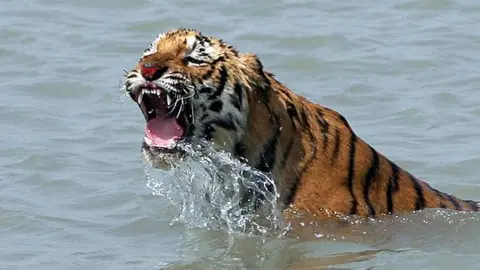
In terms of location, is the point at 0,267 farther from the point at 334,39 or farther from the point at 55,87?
the point at 334,39

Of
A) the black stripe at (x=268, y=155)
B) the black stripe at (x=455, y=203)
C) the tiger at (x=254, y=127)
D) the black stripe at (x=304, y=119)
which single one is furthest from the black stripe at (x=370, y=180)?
the black stripe at (x=455, y=203)

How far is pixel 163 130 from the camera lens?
237 inches

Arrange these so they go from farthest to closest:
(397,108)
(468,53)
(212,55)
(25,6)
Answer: (25,6)
(468,53)
(397,108)
(212,55)

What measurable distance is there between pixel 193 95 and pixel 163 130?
7.9 inches

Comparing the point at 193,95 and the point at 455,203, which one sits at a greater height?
the point at 193,95

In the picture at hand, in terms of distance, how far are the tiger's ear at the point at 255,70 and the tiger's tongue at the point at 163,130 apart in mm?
399

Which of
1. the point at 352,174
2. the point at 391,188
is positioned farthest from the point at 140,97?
the point at 391,188

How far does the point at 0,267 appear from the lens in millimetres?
6484

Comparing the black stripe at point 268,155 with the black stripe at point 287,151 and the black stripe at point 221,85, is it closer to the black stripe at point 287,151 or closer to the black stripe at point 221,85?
the black stripe at point 287,151

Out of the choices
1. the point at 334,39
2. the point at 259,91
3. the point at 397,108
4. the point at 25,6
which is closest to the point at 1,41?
the point at 25,6

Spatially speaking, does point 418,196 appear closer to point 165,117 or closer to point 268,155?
point 268,155

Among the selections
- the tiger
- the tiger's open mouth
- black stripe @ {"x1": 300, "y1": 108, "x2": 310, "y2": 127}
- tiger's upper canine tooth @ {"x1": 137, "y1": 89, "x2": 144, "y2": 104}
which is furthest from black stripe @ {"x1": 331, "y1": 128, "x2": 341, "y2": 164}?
tiger's upper canine tooth @ {"x1": 137, "y1": 89, "x2": 144, "y2": 104}

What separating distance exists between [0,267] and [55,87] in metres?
3.32

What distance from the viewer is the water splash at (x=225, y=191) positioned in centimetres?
614
